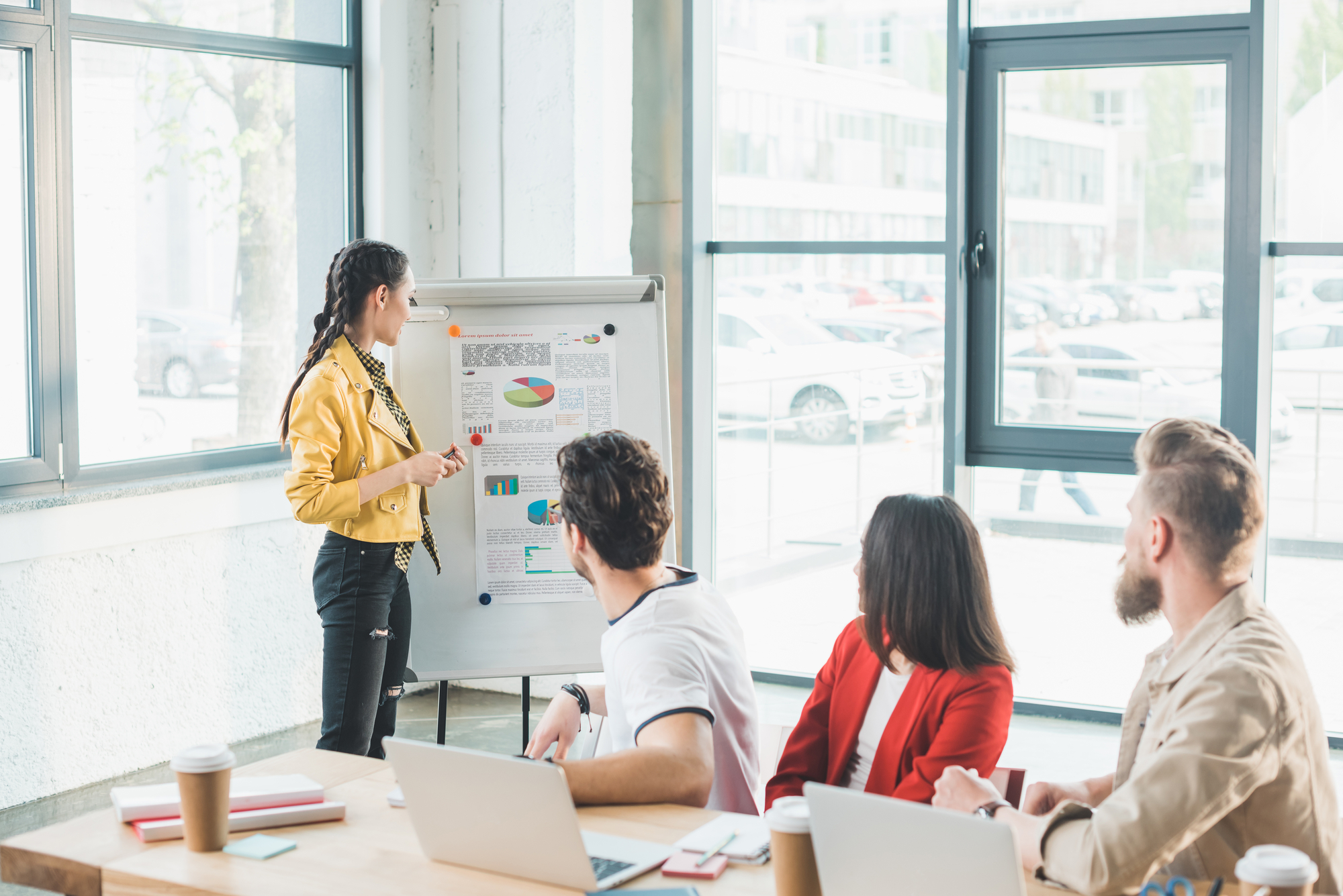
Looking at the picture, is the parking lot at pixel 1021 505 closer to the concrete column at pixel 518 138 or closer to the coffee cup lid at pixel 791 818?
the concrete column at pixel 518 138

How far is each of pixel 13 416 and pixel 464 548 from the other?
1.30 meters

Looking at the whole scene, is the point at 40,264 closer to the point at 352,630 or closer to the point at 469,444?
the point at 469,444

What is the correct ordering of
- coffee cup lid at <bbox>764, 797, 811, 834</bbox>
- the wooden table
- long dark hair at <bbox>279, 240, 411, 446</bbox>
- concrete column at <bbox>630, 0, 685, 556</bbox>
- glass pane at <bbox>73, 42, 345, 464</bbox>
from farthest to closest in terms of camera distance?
concrete column at <bbox>630, 0, 685, 556</bbox>
glass pane at <bbox>73, 42, 345, 464</bbox>
long dark hair at <bbox>279, 240, 411, 446</bbox>
the wooden table
coffee cup lid at <bbox>764, 797, 811, 834</bbox>

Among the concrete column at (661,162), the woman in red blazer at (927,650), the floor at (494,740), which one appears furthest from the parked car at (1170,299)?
the woman in red blazer at (927,650)

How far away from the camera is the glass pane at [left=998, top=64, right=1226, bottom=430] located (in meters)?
4.01

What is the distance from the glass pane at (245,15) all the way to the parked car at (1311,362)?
322cm

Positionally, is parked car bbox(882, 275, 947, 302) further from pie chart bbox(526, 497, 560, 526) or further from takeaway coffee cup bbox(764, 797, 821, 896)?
takeaway coffee cup bbox(764, 797, 821, 896)

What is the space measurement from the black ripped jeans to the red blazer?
1.25 m

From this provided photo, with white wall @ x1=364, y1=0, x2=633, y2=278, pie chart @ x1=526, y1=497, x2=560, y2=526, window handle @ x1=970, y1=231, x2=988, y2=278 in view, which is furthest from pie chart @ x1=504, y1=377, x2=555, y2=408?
window handle @ x1=970, y1=231, x2=988, y2=278

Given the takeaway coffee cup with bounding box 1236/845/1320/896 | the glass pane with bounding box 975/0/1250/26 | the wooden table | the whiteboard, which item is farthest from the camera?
the glass pane with bounding box 975/0/1250/26

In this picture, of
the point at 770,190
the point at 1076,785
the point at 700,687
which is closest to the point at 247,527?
the point at 770,190

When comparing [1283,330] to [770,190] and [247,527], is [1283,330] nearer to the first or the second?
[770,190]

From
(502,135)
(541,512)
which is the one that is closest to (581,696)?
(541,512)

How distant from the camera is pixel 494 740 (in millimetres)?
4113
